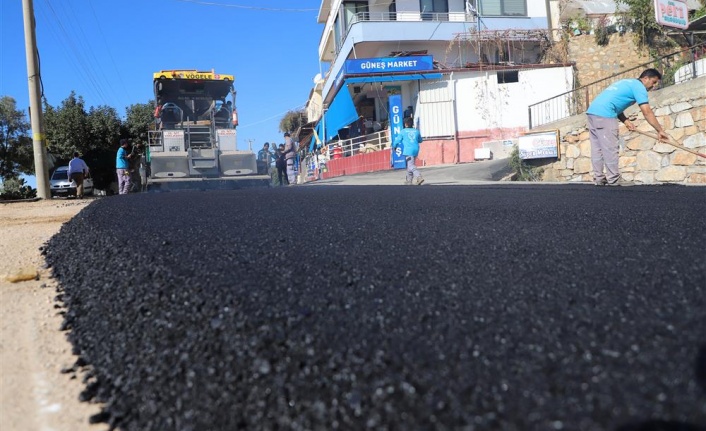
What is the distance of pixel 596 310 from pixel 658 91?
32.5 ft

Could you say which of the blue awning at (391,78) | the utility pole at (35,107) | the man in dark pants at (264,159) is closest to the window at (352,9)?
the blue awning at (391,78)

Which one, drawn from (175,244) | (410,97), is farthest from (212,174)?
(175,244)

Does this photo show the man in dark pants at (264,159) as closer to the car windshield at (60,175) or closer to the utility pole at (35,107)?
the utility pole at (35,107)

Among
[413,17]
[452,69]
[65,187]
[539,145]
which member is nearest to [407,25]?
[413,17]

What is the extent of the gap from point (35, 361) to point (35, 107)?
12.2m

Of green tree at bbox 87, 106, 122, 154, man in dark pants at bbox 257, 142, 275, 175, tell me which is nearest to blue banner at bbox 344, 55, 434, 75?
man in dark pants at bbox 257, 142, 275, 175

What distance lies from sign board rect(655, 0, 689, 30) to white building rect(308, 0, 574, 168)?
5.49 m

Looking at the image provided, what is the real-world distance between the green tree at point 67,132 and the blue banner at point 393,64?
16387 millimetres

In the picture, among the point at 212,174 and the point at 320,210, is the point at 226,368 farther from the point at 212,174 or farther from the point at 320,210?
the point at 212,174

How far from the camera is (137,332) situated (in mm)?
2094

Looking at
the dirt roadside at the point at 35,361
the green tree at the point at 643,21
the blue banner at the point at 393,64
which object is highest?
the green tree at the point at 643,21

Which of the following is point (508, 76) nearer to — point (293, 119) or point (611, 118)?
point (611, 118)

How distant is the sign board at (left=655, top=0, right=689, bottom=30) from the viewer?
46.9ft

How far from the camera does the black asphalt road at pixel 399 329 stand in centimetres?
132
